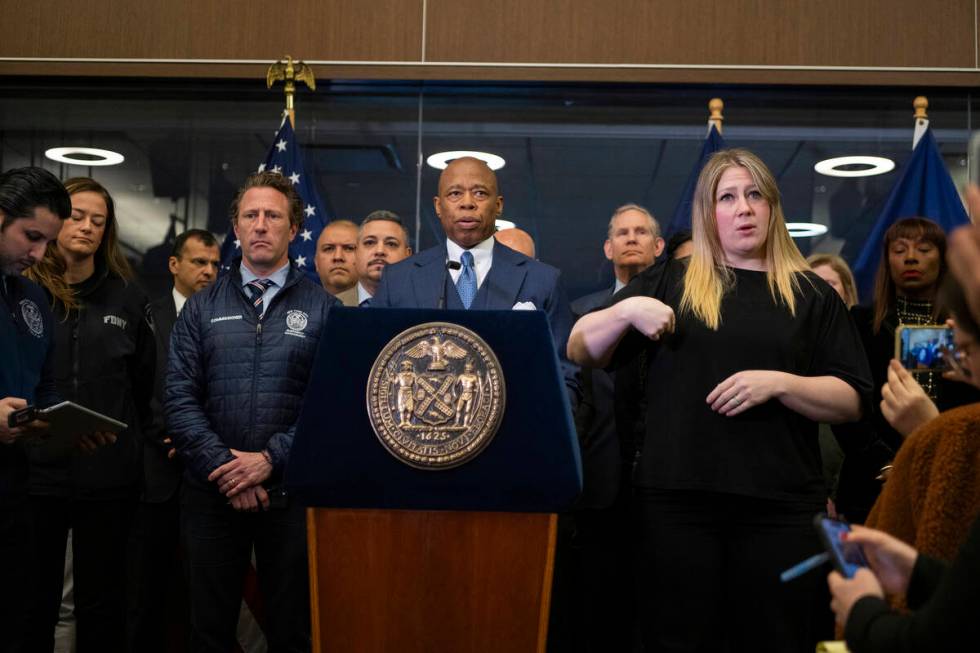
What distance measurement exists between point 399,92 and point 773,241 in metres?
3.34

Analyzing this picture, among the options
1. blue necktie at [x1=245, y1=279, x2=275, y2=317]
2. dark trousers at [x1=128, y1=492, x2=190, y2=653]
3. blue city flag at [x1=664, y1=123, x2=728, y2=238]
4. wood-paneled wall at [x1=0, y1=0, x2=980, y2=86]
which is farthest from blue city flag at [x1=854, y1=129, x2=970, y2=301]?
dark trousers at [x1=128, y1=492, x2=190, y2=653]

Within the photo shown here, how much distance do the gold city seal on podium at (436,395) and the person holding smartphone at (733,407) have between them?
35 centimetres

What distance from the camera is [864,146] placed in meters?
5.41

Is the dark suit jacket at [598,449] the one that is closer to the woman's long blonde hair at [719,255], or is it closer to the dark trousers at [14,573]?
the woman's long blonde hair at [719,255]

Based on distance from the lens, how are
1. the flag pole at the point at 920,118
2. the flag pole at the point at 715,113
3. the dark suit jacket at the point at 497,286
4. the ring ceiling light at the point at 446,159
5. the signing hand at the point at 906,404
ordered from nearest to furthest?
the signing hand at the point at 906,404
the dark suit jacket at the point at 497,286
the flag pole at the point at 920,118
the flag pole at the point at 715,113
the ring ceiling light at the point at 446,159

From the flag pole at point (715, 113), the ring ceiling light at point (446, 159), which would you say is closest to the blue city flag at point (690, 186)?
the flag pole at point (715, 113)

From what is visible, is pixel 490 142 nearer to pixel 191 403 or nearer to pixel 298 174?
pixel 298 174

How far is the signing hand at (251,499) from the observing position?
9.64 ft

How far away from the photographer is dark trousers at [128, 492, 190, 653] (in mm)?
3865

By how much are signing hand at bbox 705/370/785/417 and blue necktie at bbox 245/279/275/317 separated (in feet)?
4.76

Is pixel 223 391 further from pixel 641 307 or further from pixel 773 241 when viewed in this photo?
pixel 773 241

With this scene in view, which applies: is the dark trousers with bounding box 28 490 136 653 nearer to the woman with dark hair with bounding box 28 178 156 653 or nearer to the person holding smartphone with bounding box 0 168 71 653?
the woman with dark hair with bounding box 28 178 156 653

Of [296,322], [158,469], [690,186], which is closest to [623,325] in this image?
[296,322]

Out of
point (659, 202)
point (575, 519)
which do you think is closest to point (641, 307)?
point (575, 519)
